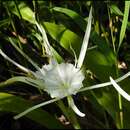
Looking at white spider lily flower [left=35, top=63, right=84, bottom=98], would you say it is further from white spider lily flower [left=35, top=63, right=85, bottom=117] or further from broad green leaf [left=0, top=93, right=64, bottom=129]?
broad green leaf [left=0, top=93, right=64, bottom=129]

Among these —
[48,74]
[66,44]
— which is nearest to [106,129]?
[66,44]

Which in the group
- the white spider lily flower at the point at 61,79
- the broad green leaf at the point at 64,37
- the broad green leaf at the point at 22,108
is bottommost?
the broad green leaf at the point at 22,108

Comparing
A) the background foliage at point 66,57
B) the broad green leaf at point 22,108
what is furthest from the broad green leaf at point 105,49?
the broad green leaf at point 22,108

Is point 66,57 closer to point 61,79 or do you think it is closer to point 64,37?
point 64,37

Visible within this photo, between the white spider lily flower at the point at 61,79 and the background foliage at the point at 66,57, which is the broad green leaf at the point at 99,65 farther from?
the white spider lily flower at the point at 61,79

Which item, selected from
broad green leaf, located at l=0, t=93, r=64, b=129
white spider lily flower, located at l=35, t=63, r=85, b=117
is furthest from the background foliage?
white spider lily flower, located at l=35, t=63, r=85, b=117

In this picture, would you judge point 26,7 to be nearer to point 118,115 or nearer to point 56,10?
point 56,10
